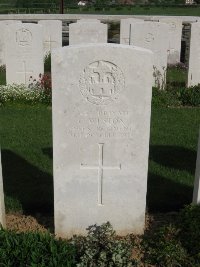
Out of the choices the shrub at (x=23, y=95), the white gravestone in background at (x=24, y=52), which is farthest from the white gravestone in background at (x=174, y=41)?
the shrub at (x=23, y=95)

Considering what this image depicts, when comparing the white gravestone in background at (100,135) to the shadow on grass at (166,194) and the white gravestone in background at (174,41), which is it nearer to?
the shadow on grass at (166,194)

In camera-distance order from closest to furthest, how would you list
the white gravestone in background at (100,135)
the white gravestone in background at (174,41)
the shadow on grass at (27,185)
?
the white gravestone in background at (100,135)
the shadow on grass at (27,185)
the white gravestone in background at (174,41)

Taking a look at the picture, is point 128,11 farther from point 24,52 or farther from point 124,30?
point 24,52

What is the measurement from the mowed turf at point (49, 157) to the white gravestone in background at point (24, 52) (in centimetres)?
164

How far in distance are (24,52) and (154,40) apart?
3481mm

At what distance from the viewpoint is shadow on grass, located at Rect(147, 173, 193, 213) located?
580 cm

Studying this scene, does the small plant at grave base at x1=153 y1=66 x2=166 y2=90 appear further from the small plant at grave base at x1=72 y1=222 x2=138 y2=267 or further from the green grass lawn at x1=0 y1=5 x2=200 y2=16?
the green grass lawn at x1=0 y1=5 x2=200 y2=16

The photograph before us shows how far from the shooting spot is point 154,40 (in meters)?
11.9

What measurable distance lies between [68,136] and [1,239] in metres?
1.25

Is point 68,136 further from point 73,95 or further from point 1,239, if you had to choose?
point 1,239

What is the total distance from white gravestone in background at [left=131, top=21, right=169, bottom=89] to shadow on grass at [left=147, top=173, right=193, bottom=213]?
19.2 ft

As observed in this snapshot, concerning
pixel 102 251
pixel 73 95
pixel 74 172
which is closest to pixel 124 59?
pixel 73 95

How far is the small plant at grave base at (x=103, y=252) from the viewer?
4.11 meters

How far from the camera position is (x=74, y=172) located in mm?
4840
